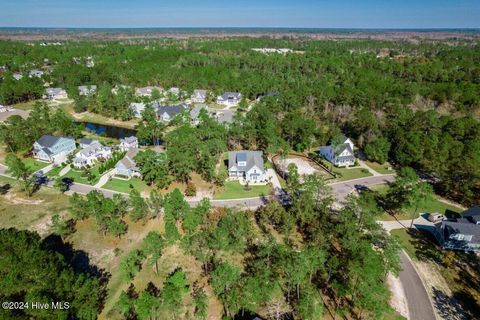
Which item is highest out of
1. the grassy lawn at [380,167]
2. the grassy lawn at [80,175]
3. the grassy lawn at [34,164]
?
the grassy lawn at [380,167]

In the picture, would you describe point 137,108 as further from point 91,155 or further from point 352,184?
point 352,184

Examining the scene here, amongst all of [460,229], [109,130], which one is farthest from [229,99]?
[460,229]

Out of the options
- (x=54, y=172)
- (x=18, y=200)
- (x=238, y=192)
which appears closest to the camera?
(x=18, y=200)

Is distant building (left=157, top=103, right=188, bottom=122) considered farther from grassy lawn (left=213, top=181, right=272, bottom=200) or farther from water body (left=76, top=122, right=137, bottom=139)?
grassy lawn (left=213, top=181, right=272, bottom=200)

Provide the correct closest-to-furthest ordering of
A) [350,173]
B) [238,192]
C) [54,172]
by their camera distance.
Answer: [238,192]
[54,172]
[350,173]

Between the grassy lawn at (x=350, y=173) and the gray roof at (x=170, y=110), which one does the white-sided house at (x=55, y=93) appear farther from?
the grassy lawn at (x=350, y=173)

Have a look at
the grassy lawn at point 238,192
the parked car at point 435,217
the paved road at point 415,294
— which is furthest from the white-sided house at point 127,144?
the parked car at point 435,217
